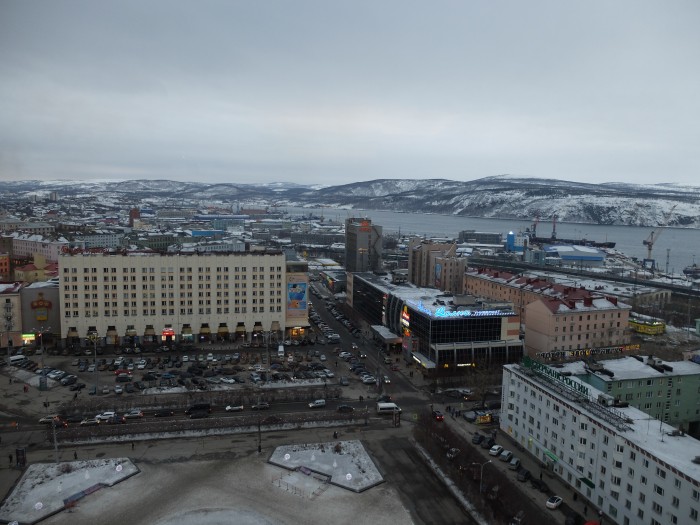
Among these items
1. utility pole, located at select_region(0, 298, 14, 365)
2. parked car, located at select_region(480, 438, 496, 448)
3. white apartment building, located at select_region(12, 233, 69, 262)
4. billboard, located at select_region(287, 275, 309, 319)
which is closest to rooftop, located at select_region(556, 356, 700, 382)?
parked car, located at select_region(480, 438, 496, 448)

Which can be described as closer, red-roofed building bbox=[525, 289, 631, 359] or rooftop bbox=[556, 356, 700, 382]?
rooftop bbox=[556, 356, 700, 382]

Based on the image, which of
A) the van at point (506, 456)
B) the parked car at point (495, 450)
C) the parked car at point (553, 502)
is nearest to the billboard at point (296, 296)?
the parked car at point (495, 450)

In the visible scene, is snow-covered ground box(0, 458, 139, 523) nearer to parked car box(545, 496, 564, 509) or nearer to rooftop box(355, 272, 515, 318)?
parked car box(545, 496, 564, 509)

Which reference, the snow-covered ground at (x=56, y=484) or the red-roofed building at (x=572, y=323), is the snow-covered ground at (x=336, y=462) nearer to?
the snow-covered ground at (x=56, y=484)

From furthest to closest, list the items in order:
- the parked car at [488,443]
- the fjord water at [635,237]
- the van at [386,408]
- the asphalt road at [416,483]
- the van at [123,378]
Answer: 1. the fjord water at [635,237]
2. the van at [123,378]
3. the van at [386,408]
4. the parked car at [488,443]
5. the asphalt road at [416,483]

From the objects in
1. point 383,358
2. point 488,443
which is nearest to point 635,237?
point 383,358

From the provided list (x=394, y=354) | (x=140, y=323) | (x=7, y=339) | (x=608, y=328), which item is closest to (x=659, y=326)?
(x=608, y=328)
